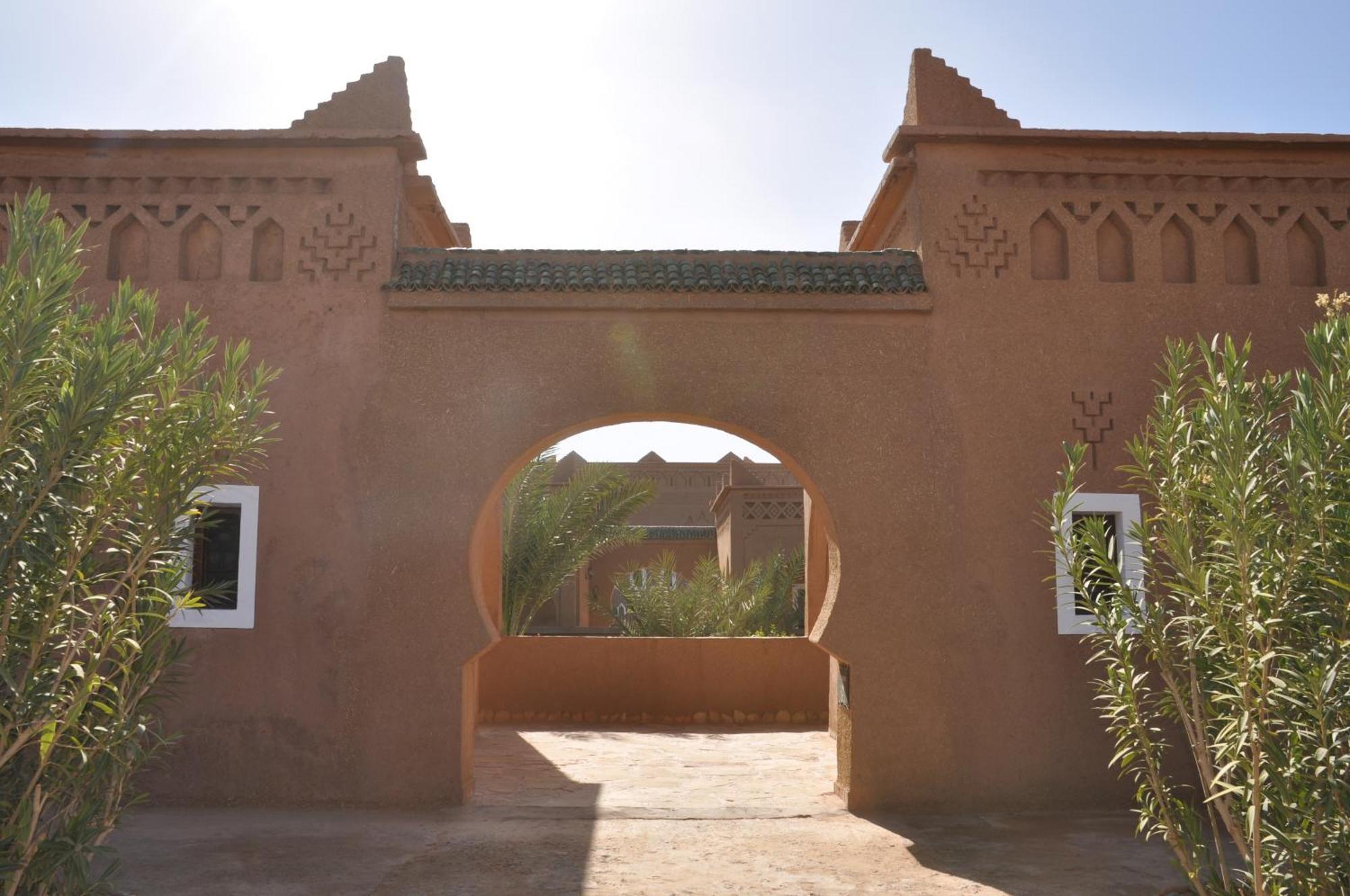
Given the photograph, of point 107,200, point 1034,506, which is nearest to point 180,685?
point 107,200

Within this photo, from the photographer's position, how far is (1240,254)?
29.1 feet

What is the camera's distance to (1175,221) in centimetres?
886

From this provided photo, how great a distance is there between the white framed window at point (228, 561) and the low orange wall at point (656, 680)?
197 inches

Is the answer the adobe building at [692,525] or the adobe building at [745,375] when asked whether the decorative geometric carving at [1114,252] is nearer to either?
the adobe building at [745,375]

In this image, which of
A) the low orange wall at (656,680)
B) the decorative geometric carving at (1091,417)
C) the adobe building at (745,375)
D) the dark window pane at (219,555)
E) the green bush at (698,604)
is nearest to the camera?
the adobe building at (745,375)

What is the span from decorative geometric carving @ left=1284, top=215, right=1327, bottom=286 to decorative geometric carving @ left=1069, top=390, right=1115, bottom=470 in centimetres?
190

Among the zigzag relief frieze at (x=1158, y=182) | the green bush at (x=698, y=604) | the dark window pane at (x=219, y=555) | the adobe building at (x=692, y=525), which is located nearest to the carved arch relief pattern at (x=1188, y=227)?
the zigzag relief frieze at (x=1158, y=182)

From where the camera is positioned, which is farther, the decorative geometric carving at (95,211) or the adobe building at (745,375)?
the decorative geometric carving at (95,211)

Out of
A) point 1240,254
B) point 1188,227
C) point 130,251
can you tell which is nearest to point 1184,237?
point 1188,227

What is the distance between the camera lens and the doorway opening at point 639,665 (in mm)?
9367

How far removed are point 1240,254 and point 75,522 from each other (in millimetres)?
8328

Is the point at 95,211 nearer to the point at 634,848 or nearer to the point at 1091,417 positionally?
the point at 634,848

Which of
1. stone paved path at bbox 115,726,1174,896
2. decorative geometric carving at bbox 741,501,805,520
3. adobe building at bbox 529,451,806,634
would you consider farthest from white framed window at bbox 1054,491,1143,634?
decorative geometric carving at bbox 741,501,805,520

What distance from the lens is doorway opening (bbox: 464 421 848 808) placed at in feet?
30.7
